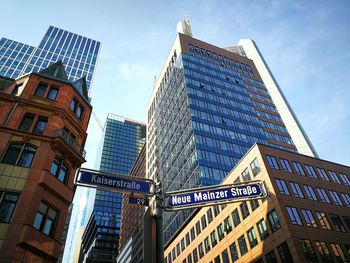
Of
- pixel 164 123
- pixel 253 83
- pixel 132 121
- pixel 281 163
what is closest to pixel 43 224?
pixel 281 163

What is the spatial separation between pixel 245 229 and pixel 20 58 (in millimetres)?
118330

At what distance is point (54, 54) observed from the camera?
13400 centimetres

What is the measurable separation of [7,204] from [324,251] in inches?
1190

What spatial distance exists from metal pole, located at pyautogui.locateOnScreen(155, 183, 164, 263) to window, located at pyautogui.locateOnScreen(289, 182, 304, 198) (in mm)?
31950

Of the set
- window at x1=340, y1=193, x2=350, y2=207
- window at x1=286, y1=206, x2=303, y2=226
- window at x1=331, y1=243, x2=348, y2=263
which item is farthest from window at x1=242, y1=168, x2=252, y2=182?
window at x1=340, y1=193, x2=350, y2=207

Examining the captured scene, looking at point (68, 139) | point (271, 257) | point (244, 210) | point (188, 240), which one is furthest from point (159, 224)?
point (188, 240)

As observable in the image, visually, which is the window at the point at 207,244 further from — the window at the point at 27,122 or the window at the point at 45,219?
the window at the point at 27,122

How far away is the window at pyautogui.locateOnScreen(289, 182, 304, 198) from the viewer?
34719 millimetres

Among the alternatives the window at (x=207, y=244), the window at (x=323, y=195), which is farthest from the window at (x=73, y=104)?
the window at (x=323, y=195)

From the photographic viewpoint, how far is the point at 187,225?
51938mm

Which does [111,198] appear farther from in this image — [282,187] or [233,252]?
[282,187]

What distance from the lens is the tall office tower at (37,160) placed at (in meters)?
16.1

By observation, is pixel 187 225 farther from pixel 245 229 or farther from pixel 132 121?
pixel 132 121

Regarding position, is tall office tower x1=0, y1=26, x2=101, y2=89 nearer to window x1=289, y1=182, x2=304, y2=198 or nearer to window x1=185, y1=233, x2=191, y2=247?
window x1=185, y1=233, x2=191, y2=247
